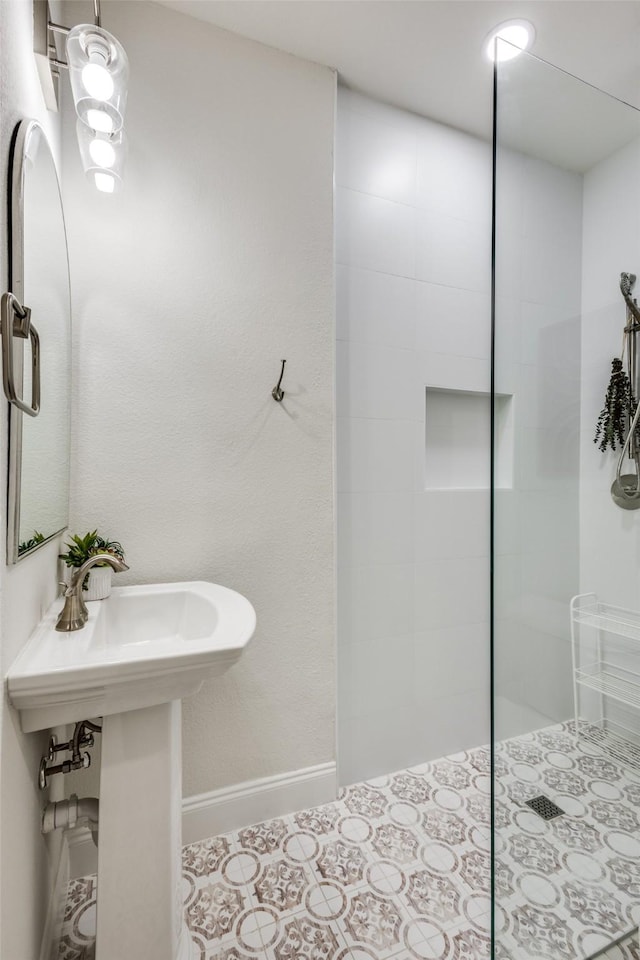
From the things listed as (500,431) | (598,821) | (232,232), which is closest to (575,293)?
(500,431)

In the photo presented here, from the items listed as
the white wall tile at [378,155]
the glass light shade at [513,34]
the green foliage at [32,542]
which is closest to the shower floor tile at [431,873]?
the green foliage at [32,542]

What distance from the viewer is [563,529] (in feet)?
3.61

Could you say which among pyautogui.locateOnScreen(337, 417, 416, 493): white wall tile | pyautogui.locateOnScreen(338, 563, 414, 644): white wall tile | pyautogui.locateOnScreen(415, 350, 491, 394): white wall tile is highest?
pyautogui.locateOnScreen(415, 350, 491, 394): white wall tile

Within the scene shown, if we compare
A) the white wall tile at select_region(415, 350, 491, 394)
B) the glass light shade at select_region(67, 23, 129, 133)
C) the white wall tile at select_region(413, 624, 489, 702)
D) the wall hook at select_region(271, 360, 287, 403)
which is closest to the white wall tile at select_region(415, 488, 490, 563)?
the white wall tile at select_region(413, 624, 489, 702)

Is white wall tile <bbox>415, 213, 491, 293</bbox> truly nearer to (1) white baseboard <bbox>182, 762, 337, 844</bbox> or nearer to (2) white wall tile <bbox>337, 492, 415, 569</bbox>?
(2) white wall tile <bbox>337, 492, 415, 569</bbox>

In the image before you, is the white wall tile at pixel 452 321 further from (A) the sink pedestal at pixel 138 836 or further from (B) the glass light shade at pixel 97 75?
(A) the sink pedestal at pixel 138 836

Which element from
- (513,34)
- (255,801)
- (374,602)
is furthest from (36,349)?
(513,34)

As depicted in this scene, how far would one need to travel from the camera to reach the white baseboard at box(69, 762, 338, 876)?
1.39m

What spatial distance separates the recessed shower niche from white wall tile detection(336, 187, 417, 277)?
1.75 feet

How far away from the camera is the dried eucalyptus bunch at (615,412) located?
3.58 ft

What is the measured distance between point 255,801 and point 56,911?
61 centimetres

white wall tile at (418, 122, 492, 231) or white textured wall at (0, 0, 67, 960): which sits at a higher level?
white wall tile at (418, 122, 492, 231)

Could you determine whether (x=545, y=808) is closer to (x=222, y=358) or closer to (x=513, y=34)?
(x=222, y=358)

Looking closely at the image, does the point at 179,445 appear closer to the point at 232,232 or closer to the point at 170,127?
the point at 232,232
